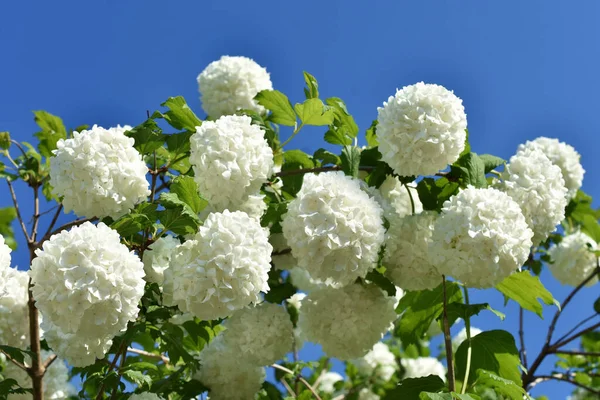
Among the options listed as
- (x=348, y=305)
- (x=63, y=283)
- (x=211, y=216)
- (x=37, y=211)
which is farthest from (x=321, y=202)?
(x=37, y=211)

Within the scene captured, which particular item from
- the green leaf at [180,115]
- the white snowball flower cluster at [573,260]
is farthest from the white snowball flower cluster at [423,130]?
the white snowball flower cluster at [573,260]

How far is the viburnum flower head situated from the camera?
2.75 m

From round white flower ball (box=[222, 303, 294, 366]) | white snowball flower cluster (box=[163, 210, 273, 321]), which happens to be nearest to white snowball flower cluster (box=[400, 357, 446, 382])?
round white flower ball (box=[222, 303, 294, 366])

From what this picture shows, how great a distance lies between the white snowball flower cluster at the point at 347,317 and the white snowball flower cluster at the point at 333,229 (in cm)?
47

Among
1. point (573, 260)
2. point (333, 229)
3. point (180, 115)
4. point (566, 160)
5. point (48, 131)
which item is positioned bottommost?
point (333, 229)

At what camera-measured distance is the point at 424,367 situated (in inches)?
245

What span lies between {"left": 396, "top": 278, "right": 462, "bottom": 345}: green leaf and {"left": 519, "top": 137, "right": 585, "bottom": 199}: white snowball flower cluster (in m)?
1.87

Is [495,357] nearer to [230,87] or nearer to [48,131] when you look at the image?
[230,87]

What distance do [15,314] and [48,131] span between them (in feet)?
3.46

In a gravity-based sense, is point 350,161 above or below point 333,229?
above

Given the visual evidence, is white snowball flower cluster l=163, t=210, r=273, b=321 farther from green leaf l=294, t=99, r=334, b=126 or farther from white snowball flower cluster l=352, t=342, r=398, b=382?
white snowball flower cluster l=352, t=342, r=398, b=382

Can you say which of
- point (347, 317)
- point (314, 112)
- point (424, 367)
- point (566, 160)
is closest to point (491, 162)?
point (314, 112)

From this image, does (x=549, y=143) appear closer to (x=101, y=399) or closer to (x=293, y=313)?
(x=293, y=313)

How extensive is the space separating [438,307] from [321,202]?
1.15 meters
